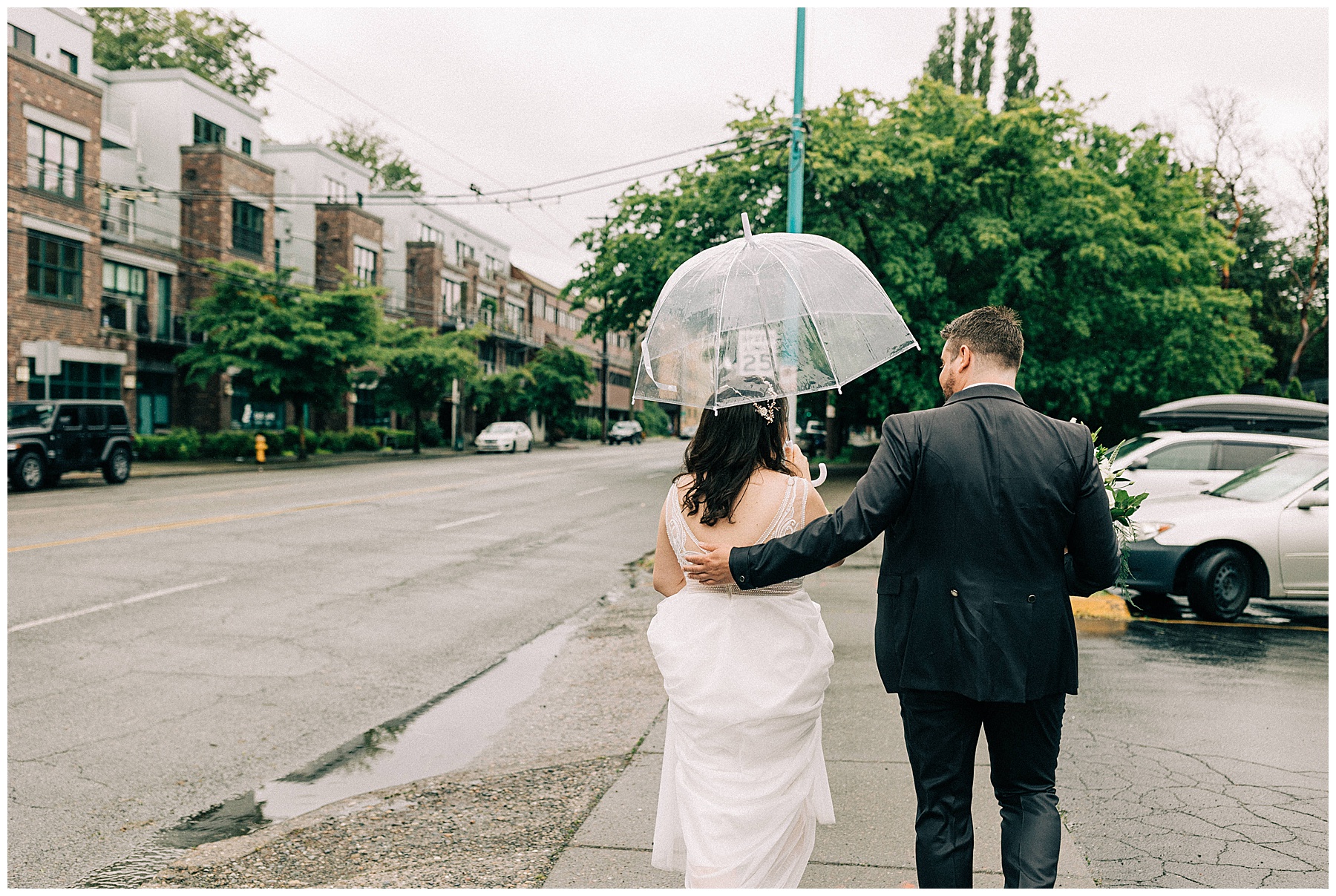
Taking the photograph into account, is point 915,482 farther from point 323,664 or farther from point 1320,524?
point 1320,524

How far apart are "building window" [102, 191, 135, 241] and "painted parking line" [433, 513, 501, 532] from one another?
2279cm

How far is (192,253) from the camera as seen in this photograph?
3716 centimetres

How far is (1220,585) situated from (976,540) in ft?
23.6

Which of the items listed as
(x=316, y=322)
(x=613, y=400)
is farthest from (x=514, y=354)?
(x=316, y=322)

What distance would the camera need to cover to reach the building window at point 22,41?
1219 inches

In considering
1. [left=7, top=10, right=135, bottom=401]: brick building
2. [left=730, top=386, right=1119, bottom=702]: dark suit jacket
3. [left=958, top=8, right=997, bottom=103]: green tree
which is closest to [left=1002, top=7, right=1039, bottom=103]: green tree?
[left=958, top=8, right=997, bottom=103]: green tree

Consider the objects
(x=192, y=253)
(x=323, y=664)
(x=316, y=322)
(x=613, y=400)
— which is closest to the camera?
(x=323, y=664)

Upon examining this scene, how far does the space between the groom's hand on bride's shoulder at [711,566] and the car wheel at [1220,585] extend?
290 inches

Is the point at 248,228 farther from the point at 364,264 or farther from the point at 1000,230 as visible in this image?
the point at 1000,230

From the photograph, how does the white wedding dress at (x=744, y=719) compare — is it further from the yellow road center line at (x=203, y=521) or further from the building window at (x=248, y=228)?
the building window at (x=248, y=228)

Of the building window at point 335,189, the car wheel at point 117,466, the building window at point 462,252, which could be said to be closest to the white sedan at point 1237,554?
the car wheel at point 117,466

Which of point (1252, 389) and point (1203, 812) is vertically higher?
point (1252, 389)

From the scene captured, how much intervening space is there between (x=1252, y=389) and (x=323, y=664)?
33406mm

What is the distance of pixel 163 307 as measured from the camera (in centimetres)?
3569
